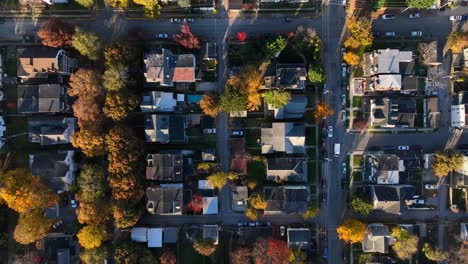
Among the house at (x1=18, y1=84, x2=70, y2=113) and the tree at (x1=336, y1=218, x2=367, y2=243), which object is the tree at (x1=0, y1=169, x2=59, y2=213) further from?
the tree at (x1=336, y1=218, x2=367, y2=243)

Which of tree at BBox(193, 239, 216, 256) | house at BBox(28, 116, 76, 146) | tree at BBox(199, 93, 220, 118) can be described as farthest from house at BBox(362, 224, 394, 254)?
house at BBox(28, 116, 76, 146)

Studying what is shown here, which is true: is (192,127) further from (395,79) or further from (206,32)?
(395,79)

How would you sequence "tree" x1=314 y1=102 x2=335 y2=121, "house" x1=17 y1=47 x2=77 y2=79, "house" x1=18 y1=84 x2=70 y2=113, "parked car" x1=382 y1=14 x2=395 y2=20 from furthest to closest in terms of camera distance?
"parked car" x1=382 y1=14 x2=395 y2=20
"tree" x1=314 y1=102 x2=335 y2=121
"house" x1=18 y1=84 x2=70 y2=113
"house" x1=17 y1=47 x2=77 y2=79

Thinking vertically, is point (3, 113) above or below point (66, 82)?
below

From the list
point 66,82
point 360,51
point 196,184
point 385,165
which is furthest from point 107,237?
point 360,51

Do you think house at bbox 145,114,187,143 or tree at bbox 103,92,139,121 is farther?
house at bbox 145,114,187,143

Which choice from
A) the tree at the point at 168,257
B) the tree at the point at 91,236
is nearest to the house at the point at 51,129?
the tree at the point at 91,236

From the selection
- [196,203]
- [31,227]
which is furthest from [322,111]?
[31,227]

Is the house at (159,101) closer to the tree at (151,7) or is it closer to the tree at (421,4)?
the tree at (151,7)
